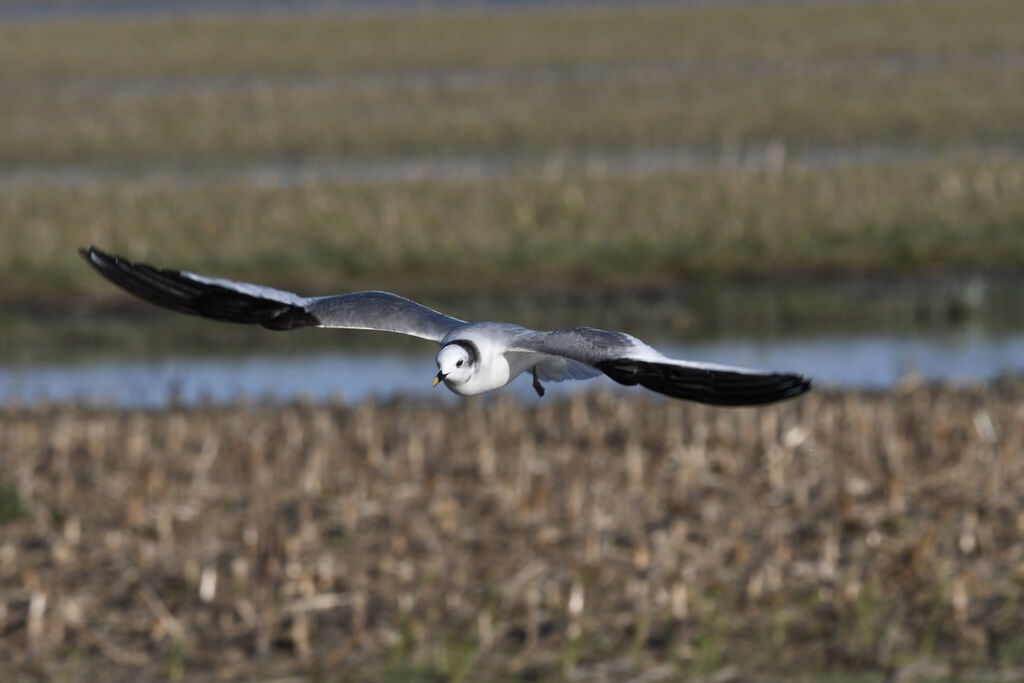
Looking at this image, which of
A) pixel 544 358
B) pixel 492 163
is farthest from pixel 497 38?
pixel 544 358

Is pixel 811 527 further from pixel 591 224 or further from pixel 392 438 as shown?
pixel 591 224

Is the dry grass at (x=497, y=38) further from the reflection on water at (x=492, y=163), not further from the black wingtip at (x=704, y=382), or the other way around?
the black wingtip at (x=704, y=382)

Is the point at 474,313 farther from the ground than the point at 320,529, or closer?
farther from the ground

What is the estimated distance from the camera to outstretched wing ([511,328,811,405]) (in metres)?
4.37

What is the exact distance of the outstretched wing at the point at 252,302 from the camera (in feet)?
16.4

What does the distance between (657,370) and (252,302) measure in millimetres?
1475

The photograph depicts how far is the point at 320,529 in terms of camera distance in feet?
40.2

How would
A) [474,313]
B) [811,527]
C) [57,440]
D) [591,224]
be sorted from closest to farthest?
[811,527]
[57,440]
[474,313]
[591,224]

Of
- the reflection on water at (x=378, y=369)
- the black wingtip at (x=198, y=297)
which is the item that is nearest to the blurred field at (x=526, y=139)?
the reflection on water at (x=378, y=369)

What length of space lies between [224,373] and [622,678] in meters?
10.9

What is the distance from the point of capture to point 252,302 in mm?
5434

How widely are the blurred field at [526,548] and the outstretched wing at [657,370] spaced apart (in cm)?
617

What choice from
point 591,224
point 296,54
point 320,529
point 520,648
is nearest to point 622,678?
point 520,648

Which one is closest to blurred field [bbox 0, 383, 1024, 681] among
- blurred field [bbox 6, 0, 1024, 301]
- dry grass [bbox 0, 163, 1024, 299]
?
dry grass [bbox 0, 163, 1024, 299]
